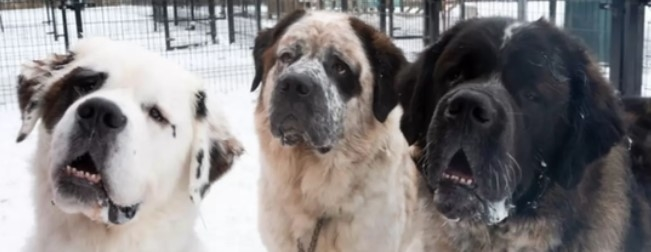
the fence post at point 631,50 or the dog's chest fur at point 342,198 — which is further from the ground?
the fence post at point 631,50

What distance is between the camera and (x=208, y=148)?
9.83ft

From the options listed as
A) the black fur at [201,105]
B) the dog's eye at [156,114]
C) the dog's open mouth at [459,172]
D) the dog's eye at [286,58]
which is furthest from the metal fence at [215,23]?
the dog's eye at [156,114]

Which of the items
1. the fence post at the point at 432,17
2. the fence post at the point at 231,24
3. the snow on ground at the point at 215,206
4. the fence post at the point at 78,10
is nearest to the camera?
the snow on ground at the point at 215,206

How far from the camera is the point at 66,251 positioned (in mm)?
2762

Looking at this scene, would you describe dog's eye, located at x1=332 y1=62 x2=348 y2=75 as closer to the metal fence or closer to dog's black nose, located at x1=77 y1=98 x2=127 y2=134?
dog's black nose, located at x1=77 y1=98 x2=127 y2=134

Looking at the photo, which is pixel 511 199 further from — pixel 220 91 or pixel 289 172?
pixel 220 91

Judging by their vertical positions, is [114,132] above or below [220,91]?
above

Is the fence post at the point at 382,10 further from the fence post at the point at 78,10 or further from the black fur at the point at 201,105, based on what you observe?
the black fur at the point at 201,105

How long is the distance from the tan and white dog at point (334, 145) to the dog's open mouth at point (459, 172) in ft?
3.57

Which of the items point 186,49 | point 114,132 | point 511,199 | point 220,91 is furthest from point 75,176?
point 186,49

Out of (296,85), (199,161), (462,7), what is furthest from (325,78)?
(462,7)

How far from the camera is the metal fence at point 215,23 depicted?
9.30 metres

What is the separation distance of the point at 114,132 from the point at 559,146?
1.62m

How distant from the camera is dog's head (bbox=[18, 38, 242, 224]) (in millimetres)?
2500
